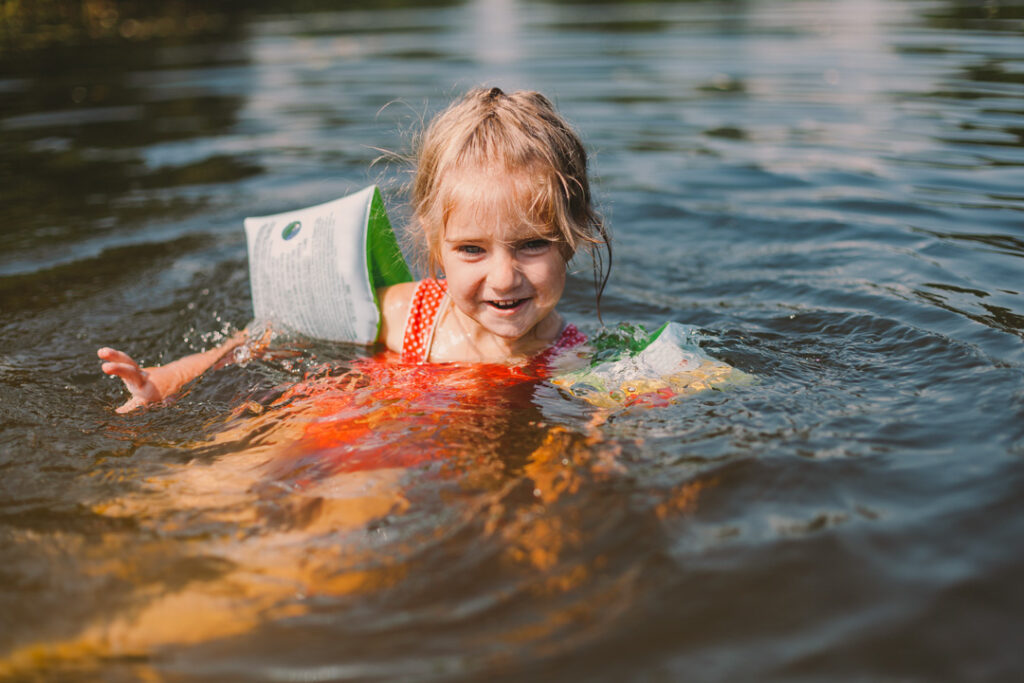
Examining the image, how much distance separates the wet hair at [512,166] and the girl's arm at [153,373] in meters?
1.21

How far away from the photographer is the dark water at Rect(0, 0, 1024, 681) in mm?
1973

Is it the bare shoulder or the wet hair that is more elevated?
the wet hair

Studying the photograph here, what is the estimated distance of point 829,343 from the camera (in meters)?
3.62

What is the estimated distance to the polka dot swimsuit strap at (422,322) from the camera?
3.75 meters

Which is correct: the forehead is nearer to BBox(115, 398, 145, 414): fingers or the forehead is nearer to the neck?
the neck

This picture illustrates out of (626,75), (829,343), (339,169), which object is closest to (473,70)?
(626,75)

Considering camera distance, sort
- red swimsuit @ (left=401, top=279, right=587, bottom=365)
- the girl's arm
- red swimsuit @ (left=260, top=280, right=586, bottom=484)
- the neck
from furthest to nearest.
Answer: red swimsuit @ (left=401, top=279, right=587, bottom=365), the neck, the girl's arm, red swimsuit @ (left=260, top=280, right=586, bottom=484)

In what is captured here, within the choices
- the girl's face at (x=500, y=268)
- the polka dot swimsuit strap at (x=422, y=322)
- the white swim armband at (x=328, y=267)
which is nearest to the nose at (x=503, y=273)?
the girl's face at (x=500, y=268)

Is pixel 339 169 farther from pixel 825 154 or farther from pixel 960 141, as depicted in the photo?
pixel 960 141

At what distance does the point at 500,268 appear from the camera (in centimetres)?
311

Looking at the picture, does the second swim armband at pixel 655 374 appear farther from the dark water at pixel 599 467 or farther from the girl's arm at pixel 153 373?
the girl's arm at pixel 153 373

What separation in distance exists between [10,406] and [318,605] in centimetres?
188

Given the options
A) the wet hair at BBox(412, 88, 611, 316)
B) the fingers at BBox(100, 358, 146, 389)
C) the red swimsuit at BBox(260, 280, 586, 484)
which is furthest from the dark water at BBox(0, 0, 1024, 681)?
the wet hair at BBox(412, 88, 611, 316)

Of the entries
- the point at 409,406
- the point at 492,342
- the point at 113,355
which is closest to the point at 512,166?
the point at 492,342
